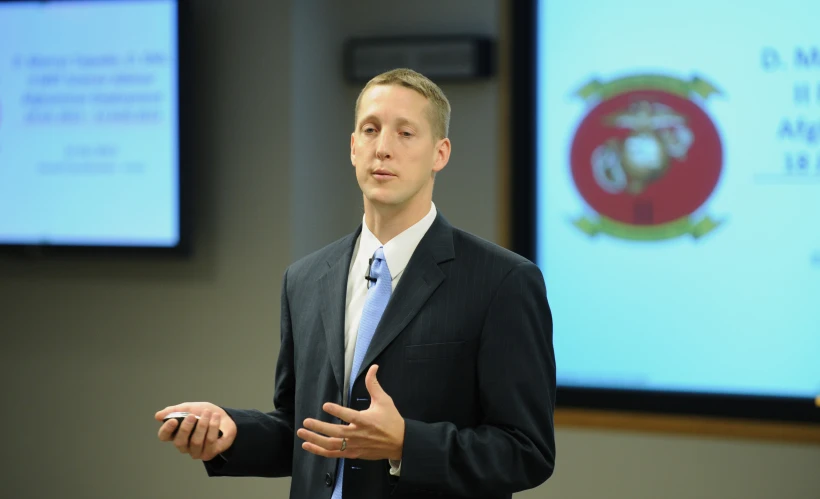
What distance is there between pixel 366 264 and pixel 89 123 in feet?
7.82

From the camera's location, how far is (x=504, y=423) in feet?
5.55

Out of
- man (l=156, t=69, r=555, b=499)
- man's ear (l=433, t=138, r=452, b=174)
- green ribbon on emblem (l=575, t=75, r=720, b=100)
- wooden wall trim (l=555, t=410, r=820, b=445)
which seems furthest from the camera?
green ribbon on emblem (l=575, t=75, r=720, b=100)

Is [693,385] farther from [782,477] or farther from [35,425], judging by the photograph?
[35,425]

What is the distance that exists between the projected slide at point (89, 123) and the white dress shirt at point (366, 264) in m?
2.08

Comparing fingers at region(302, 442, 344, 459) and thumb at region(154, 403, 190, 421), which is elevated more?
thumb at region(154, 403, 190, 421)

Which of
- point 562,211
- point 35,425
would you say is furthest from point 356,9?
point 35,425

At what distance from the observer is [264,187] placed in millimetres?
3807

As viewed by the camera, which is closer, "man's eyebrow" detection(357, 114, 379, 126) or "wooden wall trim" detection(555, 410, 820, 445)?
"man's eyebrow" detection(357, 114, 379, 126)

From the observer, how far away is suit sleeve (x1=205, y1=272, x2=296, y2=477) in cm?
188

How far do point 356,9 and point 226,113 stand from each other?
674 mm

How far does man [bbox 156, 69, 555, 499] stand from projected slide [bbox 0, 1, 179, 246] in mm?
2093


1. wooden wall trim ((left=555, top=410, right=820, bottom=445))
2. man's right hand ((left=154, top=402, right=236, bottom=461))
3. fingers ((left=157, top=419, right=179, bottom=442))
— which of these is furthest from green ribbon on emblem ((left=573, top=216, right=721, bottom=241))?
fingers ((left=157, top=419, right=179, bottom=442))

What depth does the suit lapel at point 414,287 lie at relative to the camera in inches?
68.4

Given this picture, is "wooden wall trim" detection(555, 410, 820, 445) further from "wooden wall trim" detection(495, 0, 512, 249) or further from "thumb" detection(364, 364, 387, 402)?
"thumb" detection(364, 364, 387, 402)
